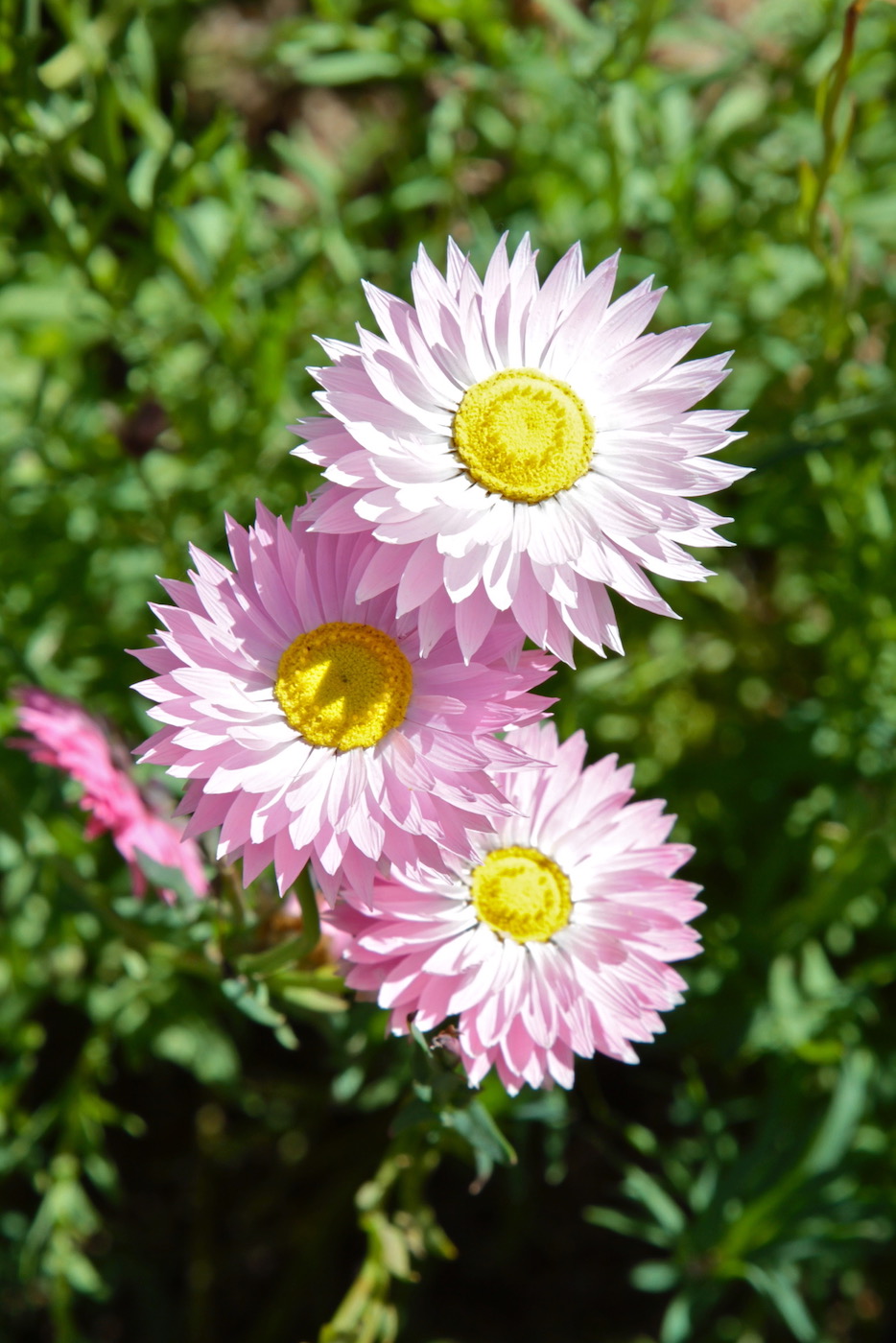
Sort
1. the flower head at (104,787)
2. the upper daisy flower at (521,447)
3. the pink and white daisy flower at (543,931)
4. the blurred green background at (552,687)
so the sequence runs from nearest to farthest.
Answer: the upper daisy flower at (521,447), the pink and white daisy flower at (543,931), the flower head at (104,787), the blurred green background at (552,687)

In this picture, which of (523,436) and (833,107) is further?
(833,107)

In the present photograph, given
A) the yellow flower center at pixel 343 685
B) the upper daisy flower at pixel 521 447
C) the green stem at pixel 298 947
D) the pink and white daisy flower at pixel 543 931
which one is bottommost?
the green stem at pixel 298 947

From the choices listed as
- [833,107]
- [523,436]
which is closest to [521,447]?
[523,436]

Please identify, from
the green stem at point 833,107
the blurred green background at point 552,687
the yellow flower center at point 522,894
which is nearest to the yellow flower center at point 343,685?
the yellow flower center at point 522,894

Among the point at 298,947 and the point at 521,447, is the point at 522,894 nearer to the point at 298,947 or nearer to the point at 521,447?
the point at 298,947

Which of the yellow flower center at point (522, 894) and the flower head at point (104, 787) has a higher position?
the yellow flower center at point (522, 894)

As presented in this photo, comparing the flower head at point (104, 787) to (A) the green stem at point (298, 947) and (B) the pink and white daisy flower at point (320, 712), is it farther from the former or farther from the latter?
(B) the pink and white daisy flower at point (320, 712)

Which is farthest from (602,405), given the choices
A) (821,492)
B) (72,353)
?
(72,353)
